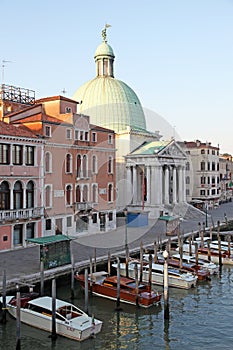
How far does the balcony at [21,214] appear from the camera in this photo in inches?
1140

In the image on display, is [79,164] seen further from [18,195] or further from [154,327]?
[154,327]

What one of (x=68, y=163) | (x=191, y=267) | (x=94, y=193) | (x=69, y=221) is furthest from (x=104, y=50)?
(x=191, y=267)

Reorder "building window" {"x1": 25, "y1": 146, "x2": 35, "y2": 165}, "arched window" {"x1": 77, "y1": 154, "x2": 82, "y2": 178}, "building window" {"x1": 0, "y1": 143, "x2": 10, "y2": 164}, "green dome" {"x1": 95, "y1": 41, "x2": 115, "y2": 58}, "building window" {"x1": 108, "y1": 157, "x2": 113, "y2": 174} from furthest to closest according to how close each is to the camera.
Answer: "green dome" {"x1": 95, "y1": 41, "x2": 115, "y2": 58}, "building window" {"x1": 108, "y1": 157, "x2": 113, "y2": 174}, "arched window" {"x1": 77, "y1": 154, "x2": 82, "y2": 178}, "building window" {"x1": 25, "y1": 146, "x2": 35, "y2": 165}, "building window" {"x1": 0, "y1": 143, "x2": 10, "y2": 164}

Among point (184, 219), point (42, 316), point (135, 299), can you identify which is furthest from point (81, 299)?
point (184, 219)

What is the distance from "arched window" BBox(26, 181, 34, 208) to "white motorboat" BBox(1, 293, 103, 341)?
468 inches

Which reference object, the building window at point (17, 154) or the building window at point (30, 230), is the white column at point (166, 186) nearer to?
the building window at point (30, 230)

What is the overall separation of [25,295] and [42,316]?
256cm

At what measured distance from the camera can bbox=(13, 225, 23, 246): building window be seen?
3031cm

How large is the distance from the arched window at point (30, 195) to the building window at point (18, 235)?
1.77 metres

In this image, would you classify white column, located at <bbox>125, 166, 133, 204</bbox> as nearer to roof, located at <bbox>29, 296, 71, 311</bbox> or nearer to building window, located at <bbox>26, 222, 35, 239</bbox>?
building window, located at <bbox>26, 222, 35, 239</bbox>

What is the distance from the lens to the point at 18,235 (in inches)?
1206

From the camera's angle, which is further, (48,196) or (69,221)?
(69,221)

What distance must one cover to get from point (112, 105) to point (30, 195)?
2674 centimetres

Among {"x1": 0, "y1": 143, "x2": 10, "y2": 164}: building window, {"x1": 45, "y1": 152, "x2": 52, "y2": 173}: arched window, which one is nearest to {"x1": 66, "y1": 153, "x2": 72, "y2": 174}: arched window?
{"x1": 45, "y1": 152, "x2": 52, "y2": 173}: arched window
